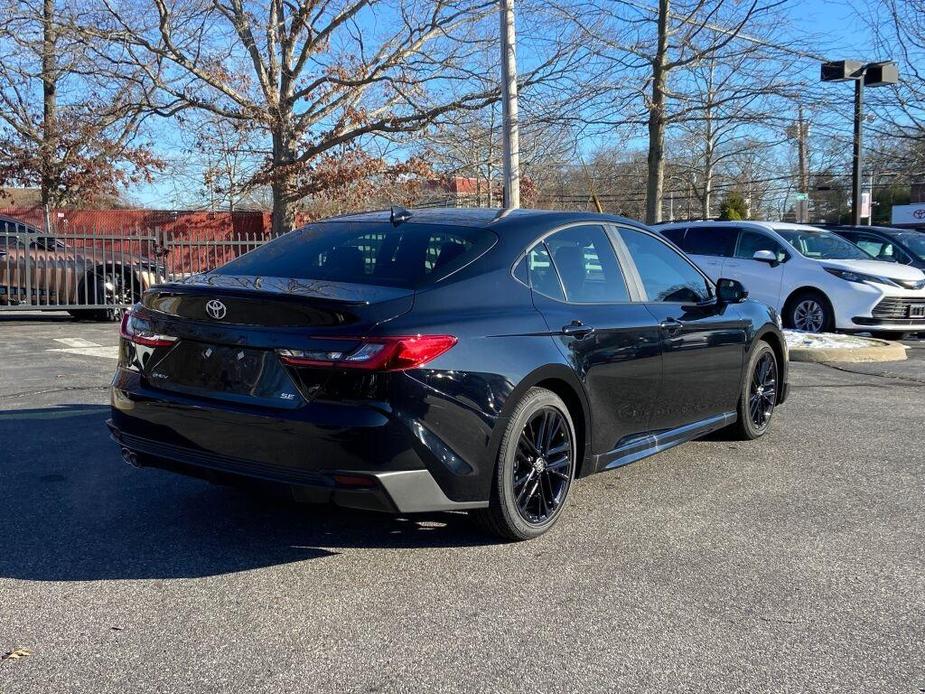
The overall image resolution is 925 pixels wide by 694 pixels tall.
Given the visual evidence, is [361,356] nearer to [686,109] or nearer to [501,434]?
Result: [501,434]

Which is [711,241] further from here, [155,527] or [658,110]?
[155,527]

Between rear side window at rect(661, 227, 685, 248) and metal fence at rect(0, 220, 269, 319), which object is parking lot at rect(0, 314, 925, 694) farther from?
metal fence at rect(0, 220, 269, 319)

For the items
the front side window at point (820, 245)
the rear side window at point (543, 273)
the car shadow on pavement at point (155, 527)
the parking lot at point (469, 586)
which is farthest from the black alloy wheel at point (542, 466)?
the front side window at point (820, 245)

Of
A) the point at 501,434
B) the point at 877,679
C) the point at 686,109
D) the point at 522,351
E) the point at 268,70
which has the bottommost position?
the point at 877,679

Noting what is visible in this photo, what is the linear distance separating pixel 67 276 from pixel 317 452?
12921 mm

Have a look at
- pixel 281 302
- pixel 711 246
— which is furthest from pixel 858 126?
pixel 281 302

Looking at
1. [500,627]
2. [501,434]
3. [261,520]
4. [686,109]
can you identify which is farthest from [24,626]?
[686,109]

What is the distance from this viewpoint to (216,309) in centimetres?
392

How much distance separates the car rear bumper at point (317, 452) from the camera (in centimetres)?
361

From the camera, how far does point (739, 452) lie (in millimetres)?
6164

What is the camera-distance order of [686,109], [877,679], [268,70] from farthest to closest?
[268,70] < [686,109] < [877,679]

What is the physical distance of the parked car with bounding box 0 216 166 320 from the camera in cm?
1473

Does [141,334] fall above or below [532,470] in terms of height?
above

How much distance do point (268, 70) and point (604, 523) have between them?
64.0 feet
